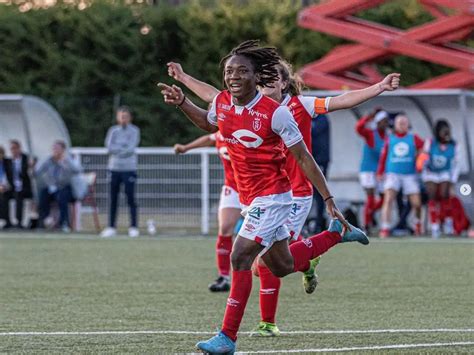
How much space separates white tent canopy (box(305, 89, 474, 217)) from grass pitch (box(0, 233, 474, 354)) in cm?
440

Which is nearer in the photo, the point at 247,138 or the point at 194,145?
the point at 247,138

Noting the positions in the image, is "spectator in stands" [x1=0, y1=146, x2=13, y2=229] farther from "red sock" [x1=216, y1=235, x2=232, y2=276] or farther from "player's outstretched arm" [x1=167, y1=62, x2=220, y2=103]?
"player's outstretched arm" [x1=167, y1=62, x2=220, y2=103]

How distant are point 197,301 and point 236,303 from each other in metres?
3.41

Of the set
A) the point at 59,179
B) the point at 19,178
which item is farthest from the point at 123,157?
the point at 19,178

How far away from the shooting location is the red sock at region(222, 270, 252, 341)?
704 cm

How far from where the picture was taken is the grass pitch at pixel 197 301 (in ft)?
25.8

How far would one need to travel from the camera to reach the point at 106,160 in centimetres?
2297

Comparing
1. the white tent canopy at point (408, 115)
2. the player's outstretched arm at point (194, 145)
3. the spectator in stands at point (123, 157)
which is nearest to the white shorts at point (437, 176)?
the white tent canopy at point (408, 115)

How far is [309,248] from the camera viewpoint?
28.3ft

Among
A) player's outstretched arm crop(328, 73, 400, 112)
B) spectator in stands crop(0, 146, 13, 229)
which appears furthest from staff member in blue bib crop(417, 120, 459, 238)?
player's outstretched arm crop(328, 73, 400, 112)

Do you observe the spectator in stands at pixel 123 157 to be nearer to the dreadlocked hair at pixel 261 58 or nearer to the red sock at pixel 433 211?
the red sock at pixel 433 211

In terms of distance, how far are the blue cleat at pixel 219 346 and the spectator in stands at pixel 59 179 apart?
1512 centimetres

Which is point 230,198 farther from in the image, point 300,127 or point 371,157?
point 371,157

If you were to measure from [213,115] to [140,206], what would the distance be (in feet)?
49.5
